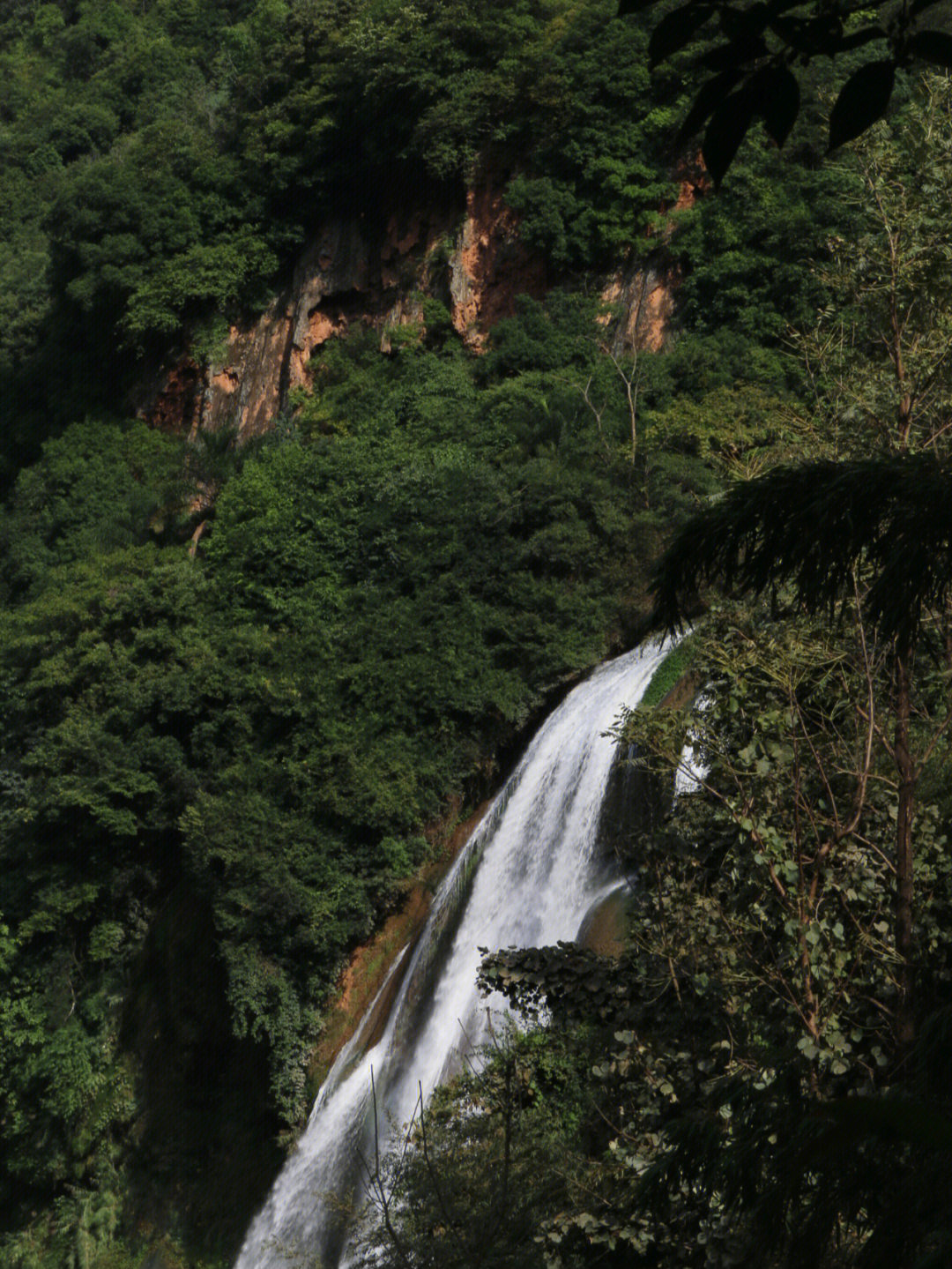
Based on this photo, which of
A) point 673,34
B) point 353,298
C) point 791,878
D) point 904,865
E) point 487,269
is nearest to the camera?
point 673,34

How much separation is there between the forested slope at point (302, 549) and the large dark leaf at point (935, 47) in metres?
9.35

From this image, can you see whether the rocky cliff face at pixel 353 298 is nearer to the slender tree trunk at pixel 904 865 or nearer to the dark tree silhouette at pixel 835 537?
the slender tree trunk at pixel 904 865

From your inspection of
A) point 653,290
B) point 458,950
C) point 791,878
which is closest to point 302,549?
point 653,290

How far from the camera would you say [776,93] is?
→ 217cm

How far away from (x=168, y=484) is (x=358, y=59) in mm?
9522

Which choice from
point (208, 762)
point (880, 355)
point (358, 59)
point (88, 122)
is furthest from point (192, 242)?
point (880, 355)

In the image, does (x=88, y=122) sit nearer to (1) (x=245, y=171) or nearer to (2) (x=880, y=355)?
(1) (x=245, y=171)

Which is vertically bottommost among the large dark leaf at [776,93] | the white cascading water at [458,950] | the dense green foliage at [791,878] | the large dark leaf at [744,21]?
the white cascading water at [458,950]

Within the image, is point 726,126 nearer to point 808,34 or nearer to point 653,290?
point 808,34

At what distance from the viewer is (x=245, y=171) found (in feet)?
98.2

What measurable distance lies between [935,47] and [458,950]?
1287cm

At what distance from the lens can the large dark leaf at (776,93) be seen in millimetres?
2162

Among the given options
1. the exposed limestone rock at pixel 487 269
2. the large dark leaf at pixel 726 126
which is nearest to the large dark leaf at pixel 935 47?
the large dark leaf at pixel 726 126

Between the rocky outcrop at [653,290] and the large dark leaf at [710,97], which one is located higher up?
the rocky outcrop at [653,290]
